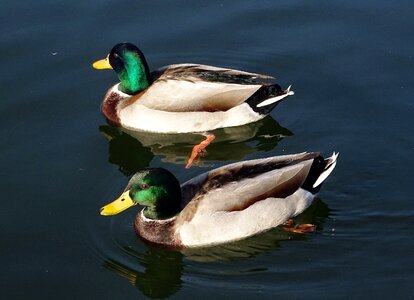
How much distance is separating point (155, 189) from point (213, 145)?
219cm

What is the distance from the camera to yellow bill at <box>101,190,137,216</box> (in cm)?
881

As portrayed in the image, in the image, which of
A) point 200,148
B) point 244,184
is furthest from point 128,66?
point 244,184

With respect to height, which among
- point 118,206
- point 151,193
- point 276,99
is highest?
point 276,99

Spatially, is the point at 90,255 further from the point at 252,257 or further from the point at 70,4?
the point at 70,4

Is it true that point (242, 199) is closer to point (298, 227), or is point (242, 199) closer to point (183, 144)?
point (298, 227)

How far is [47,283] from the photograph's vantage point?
28.0 feet

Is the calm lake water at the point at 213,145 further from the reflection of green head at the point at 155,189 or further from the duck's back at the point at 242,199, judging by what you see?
the reflection of green head at the point at 155,189

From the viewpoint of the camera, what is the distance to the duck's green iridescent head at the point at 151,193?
28.9 ft

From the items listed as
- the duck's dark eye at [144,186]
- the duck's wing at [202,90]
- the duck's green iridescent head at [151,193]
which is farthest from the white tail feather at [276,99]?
the duck's dark eye at [144,186]

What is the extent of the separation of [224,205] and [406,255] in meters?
1.78

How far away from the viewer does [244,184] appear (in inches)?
353

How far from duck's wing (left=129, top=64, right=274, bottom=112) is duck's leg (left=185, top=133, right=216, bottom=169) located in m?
0.46

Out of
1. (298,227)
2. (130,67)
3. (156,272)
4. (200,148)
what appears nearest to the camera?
(156,272)

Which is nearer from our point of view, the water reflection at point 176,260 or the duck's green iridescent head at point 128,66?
the water reflection at point 176,260
